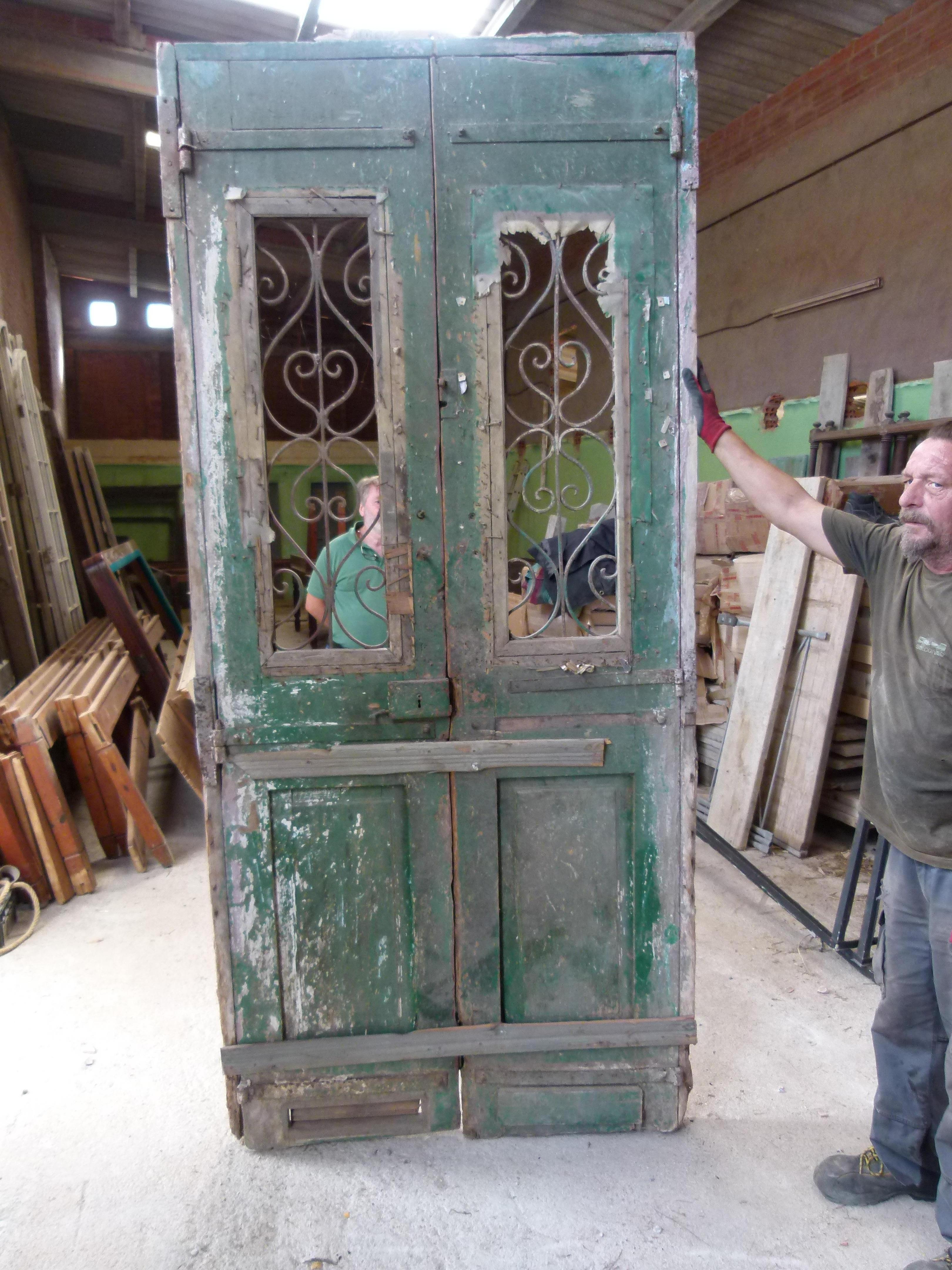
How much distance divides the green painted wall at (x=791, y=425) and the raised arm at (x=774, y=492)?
296 cm

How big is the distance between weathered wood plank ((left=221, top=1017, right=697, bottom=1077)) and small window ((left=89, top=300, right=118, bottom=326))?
39.6 feet

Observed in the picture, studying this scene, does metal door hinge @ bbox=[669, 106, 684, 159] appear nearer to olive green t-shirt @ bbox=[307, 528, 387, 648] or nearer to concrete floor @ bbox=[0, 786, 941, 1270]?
olive green t-shirt @ bbox=[307, 528, 387, 648]

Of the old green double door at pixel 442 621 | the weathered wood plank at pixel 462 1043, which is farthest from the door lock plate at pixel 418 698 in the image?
the weathered wood plank at pixel 462 1043

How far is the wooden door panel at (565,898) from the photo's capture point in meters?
2.12

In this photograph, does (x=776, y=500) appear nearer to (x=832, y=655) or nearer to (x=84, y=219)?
(x=832, y=655)

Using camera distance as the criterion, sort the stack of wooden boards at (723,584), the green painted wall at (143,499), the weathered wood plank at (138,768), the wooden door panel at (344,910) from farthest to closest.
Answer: the green painted wall at (143,499), the stack of wooden boards at (723,584), the weathered wood plank at (138,768), the wooden door panel at (344,910)

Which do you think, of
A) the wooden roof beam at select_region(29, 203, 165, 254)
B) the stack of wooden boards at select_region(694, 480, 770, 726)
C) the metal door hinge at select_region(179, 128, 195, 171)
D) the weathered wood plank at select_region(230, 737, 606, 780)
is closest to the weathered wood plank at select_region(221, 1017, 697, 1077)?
the weathered wood plank at select_region(230, 737, 606, 780)

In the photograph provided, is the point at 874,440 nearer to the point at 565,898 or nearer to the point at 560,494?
the point at 560,494

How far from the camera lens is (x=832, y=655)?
377 cm

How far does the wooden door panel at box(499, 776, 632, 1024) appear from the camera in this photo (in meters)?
2.12

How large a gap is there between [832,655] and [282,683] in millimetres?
2746

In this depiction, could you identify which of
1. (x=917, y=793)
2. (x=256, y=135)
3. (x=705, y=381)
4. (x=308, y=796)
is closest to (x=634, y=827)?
(x=917, y=793)

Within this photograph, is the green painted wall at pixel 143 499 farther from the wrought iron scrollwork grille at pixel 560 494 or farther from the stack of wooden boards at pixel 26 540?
the wrought iron scrollwork grille at pixel 560 494

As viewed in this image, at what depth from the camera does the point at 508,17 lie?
5020 mm
